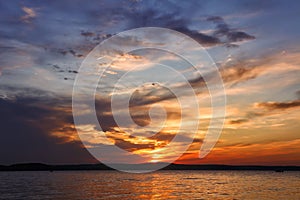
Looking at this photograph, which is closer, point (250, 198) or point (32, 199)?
point (32, 199)

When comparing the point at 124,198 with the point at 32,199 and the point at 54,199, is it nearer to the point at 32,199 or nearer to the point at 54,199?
the point at 54,199

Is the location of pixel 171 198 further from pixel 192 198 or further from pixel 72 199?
pixel 72 199

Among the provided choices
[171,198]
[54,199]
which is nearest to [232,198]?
[171,198]

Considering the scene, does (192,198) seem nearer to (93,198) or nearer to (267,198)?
(267,198)

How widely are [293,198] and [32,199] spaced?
181 ft

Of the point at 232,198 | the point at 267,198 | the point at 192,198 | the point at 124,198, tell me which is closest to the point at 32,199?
the point at 124,198

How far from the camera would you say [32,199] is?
66.5 m

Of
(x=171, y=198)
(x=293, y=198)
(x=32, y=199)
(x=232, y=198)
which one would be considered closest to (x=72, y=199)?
(x=32, y=199)

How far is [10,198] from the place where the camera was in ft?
226

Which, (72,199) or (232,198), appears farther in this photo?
(232,198)

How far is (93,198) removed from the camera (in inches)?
2744

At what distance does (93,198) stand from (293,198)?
43319 mm

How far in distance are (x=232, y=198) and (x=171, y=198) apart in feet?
43.6

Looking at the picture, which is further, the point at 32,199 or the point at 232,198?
the point at 232,198
